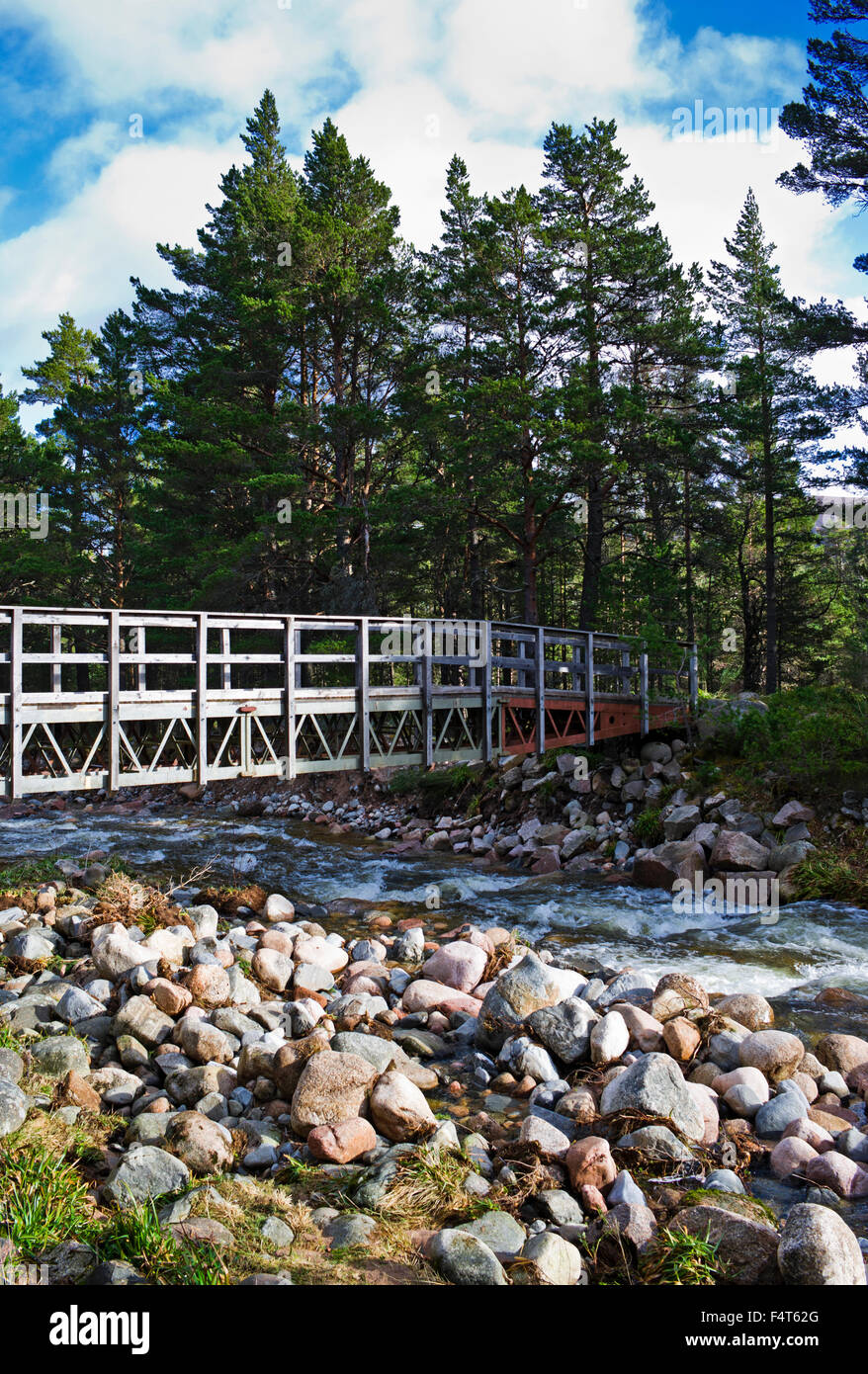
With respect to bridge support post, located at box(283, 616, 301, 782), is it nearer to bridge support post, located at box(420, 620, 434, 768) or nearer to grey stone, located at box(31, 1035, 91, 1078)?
bridge support post, located at box(420, 620, 434, 768)

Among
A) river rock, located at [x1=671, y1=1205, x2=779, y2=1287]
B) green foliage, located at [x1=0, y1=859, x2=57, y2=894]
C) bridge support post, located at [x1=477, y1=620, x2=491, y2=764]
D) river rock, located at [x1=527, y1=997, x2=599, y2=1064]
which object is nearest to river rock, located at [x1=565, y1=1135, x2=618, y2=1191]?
river rock, located at [x1=671, y1=1205, x2=779, y2=1287]

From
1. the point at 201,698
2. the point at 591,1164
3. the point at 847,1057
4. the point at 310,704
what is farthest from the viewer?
the point at 310,704

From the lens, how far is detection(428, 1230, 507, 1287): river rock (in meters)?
3.34

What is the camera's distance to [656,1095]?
4777mm

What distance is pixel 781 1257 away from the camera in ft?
11.4

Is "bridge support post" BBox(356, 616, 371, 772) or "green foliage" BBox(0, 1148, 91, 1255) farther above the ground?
"bridge support post" BBox(356, 616, 371, 772)

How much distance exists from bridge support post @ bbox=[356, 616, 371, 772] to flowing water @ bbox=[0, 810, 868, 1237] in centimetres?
192

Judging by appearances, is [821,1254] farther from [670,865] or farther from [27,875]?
[27,875]

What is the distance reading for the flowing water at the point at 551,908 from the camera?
8039 millimetres

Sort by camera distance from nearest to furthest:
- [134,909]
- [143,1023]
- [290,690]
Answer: [143,1023] → [134,909] → [290,690]

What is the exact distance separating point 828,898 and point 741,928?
1.71 m

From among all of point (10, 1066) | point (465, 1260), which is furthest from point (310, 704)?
point (465, 1260)

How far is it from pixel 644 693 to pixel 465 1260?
13740 mm
